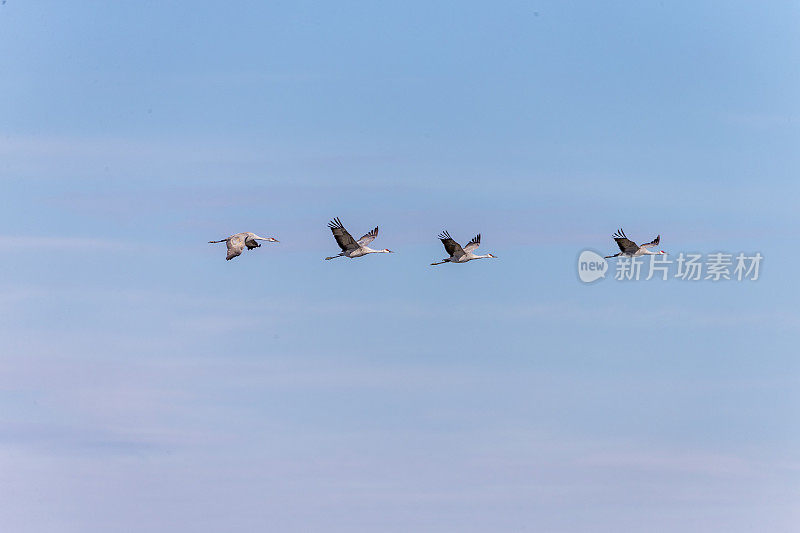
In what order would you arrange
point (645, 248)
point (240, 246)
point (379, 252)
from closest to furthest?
point (240, 246) < point (379, 252) < point (645, 248)

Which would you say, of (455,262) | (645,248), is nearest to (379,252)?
(455,262)

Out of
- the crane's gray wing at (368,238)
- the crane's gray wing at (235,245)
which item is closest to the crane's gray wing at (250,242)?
the crane's gray wing at (235,245)

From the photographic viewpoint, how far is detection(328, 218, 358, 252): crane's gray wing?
342ft

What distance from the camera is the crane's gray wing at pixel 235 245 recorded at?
331 ft

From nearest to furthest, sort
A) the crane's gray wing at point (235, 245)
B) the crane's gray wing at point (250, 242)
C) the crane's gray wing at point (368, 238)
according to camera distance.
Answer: the crane's gray wing at point (235, 245) → the crane's gray wing at point (250, 242) → the crane's gray wing at point (368, 238)

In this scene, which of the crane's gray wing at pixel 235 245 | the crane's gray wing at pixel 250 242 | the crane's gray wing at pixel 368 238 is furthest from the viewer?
the crane's gray wing at pixel 368 238

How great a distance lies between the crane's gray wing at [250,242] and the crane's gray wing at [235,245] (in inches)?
13.1

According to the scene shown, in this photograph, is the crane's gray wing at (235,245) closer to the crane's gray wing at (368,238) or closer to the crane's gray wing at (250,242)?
the crane's gray wing at (250,242)

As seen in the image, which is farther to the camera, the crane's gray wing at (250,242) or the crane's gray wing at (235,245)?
the crane's gray wing at (250,242)

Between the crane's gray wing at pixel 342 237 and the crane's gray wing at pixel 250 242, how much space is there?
16.2ft

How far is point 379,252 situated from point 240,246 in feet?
39.4

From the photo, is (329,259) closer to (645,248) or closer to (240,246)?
(240,246)

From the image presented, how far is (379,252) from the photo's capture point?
110625 millimetres

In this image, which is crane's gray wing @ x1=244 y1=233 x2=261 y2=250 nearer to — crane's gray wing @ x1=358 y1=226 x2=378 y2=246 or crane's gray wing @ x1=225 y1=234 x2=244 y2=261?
crane's gray wing @ x1=225 y1=234 x2=244 y2=261
